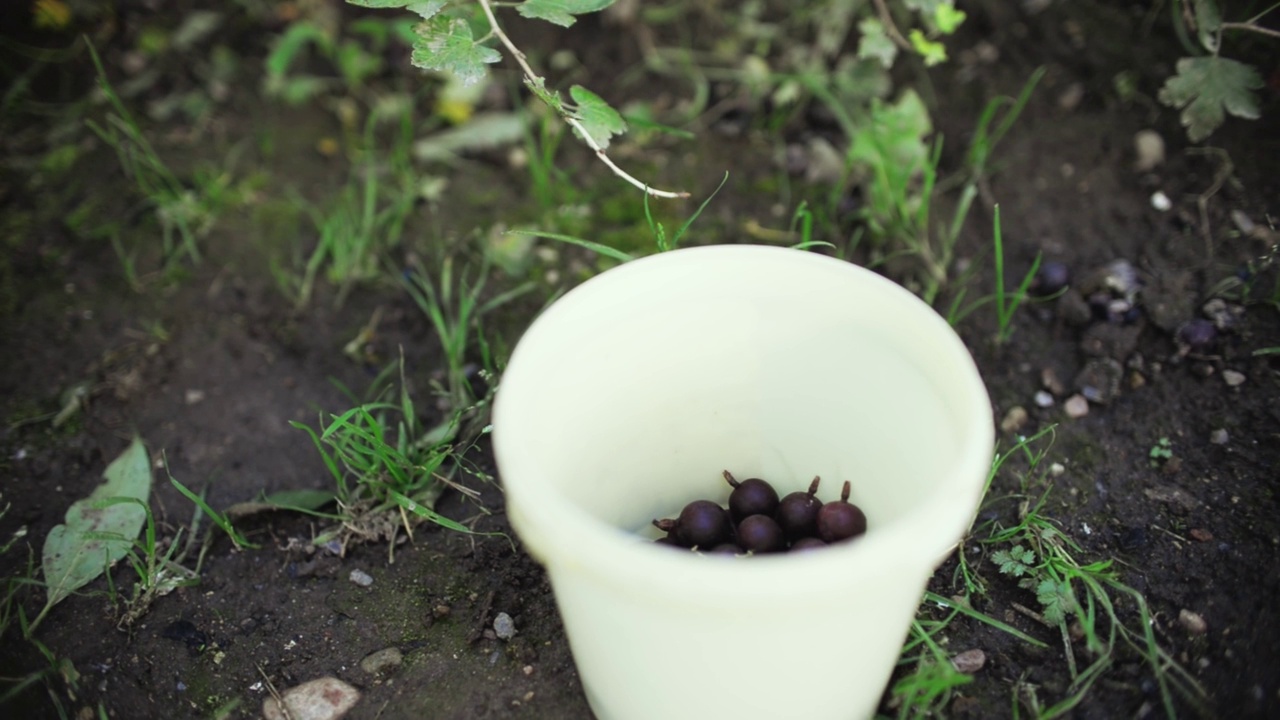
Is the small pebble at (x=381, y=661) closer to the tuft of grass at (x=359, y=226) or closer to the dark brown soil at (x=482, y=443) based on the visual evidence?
the dark brown soil at (x=482, y=443)

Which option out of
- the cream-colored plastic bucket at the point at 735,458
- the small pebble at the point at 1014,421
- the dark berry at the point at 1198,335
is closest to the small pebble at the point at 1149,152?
the dark berry at the point at 1198,335

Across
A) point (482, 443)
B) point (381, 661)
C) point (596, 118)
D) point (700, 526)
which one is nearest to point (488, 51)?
point (596, 118)

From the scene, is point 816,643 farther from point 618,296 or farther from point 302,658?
point 302,658

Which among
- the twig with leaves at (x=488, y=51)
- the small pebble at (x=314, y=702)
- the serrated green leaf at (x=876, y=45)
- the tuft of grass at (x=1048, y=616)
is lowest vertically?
the small pebble at (x=314, y=702)

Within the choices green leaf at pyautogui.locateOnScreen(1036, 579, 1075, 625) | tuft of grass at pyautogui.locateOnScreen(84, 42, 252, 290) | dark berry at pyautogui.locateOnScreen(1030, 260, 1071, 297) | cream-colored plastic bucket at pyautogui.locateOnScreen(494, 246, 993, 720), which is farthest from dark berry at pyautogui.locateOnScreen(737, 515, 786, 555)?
tuft of grass at pyautogui.locateOnScreen(84, 42, 252, 290)

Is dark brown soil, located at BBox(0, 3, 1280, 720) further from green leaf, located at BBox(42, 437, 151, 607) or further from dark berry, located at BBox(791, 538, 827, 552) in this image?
dark berry, located at BBox(791, 538, 827, 552)

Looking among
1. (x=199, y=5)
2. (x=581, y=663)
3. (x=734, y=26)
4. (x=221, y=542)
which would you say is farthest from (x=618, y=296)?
(x=199, y=5)
